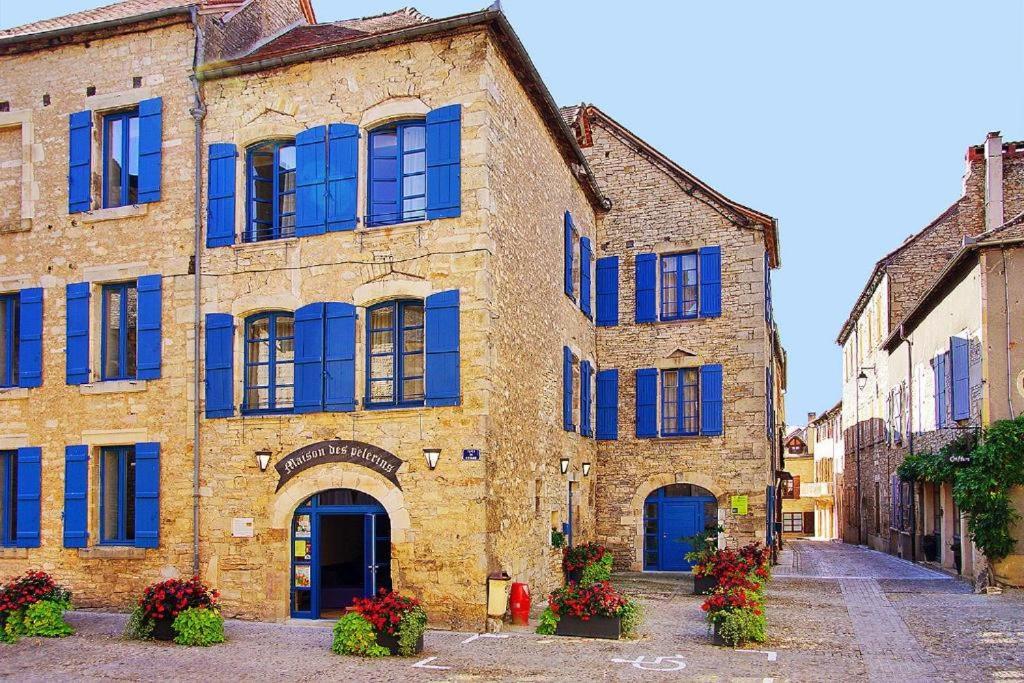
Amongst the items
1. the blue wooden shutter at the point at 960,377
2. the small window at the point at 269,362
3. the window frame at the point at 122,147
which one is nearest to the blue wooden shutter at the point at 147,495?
the small window at the point at 269,362

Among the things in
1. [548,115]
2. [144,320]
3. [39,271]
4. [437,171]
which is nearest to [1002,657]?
[437,171]

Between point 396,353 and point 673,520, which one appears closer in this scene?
point 396,353

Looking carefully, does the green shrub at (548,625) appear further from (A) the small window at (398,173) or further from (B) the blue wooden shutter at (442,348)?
(A) the small window at (398,173)

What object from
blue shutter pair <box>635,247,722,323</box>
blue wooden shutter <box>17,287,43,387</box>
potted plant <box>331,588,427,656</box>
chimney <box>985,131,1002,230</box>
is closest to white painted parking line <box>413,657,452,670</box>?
potted plant <box>331,588,427,656</box>

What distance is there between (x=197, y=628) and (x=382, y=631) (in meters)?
2.31

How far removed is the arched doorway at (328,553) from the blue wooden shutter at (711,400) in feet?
26.9

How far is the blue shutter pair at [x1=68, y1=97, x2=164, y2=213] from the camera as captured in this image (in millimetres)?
14281

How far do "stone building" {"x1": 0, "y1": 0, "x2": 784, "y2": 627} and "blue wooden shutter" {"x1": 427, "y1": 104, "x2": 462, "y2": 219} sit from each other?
0.03 m

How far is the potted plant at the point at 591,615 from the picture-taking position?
11.8 metres

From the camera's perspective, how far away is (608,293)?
66.8 feet

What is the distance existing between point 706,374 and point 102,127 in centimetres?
1168

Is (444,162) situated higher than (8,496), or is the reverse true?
(444,162)

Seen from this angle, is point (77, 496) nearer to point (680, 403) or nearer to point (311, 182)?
point (311, 182)

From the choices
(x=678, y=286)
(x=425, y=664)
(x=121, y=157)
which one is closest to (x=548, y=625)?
(x=425, y=664)
